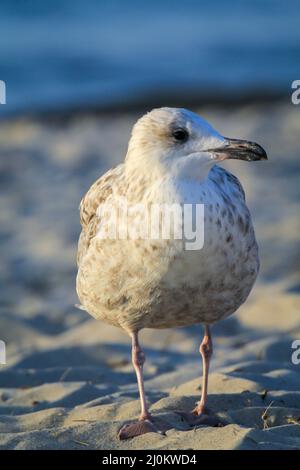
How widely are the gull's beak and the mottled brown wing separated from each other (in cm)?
76

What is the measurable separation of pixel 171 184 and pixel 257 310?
3676 millimetres

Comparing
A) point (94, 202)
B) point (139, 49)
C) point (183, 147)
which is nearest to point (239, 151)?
point (183, 147)

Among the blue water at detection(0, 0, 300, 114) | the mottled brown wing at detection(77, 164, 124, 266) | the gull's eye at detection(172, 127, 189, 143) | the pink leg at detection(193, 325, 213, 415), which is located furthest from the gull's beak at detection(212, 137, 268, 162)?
the blue water at detection(0, 0, 300, 114)

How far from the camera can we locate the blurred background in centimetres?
741

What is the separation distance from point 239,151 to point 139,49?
58.0 ft

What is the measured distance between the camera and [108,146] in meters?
14.3

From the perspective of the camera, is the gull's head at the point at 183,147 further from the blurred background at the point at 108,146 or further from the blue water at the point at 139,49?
the blue water at the point at 139,49

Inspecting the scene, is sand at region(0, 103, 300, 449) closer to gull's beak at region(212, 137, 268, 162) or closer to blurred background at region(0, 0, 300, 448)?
blurred background at region(0, 0, 300, 448)

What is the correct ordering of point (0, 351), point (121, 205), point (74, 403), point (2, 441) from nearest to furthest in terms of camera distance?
point (2, 441) < point (121, 205) < point (74, 403) < point (0, 351)

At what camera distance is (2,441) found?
4938mm

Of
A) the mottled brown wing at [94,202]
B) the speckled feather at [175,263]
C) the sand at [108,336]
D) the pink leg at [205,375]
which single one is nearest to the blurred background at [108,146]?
the sand at [108,336]
